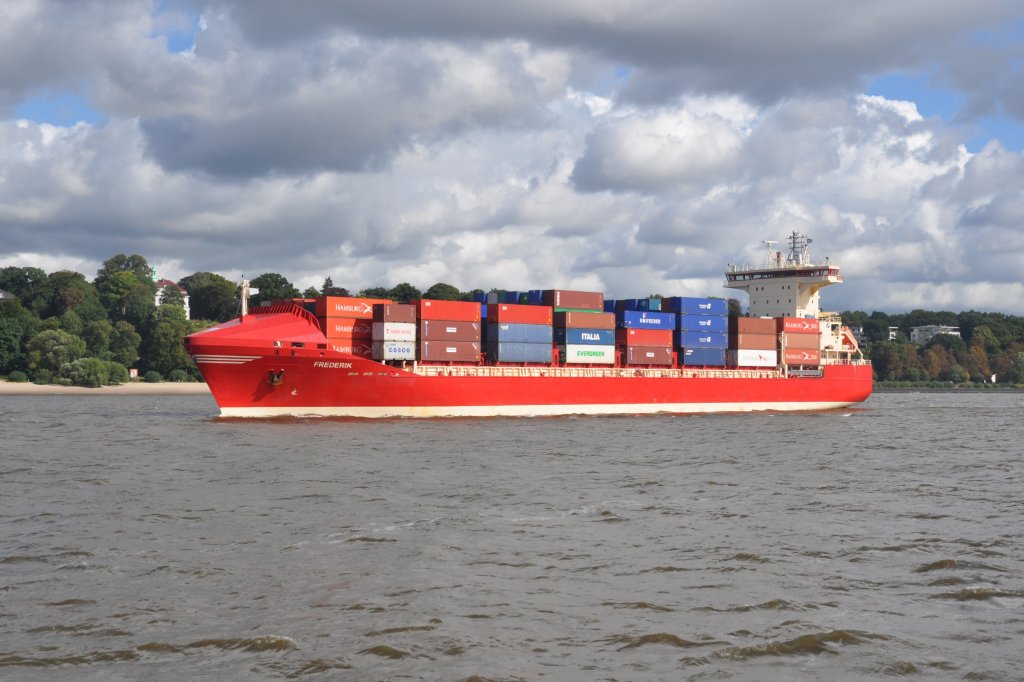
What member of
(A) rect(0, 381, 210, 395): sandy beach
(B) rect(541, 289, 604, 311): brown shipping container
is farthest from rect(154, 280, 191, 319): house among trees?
(B) rect(541, 289, 604, 311): brown shipping container

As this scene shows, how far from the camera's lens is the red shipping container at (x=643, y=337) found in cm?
5028

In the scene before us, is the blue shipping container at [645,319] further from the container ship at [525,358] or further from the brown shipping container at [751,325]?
the brown shipping container at [751,325]

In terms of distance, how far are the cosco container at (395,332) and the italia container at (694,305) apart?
18794 millimetres

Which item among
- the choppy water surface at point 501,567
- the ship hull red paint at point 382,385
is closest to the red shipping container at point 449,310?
the ship hull red paint at point 382,385

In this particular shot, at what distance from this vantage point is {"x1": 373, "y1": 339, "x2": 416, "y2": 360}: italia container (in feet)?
133

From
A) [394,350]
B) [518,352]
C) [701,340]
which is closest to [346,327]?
[394,350]

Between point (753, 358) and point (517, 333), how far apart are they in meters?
18.7

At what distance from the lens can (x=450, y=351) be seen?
140 ft

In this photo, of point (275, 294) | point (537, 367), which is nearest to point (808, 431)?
point (537, 367)

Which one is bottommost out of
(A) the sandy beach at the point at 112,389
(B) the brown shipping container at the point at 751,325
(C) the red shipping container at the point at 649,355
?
(A) the sandy beach at the point at 112,389

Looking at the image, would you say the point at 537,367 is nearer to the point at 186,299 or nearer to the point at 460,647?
the point at 460,647

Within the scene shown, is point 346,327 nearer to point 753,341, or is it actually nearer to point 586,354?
point 586,354

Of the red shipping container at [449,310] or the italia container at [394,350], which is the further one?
the red shipping container at [449,310]

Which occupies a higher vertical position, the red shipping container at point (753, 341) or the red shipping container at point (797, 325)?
the red shipping container at point (797, 325)
